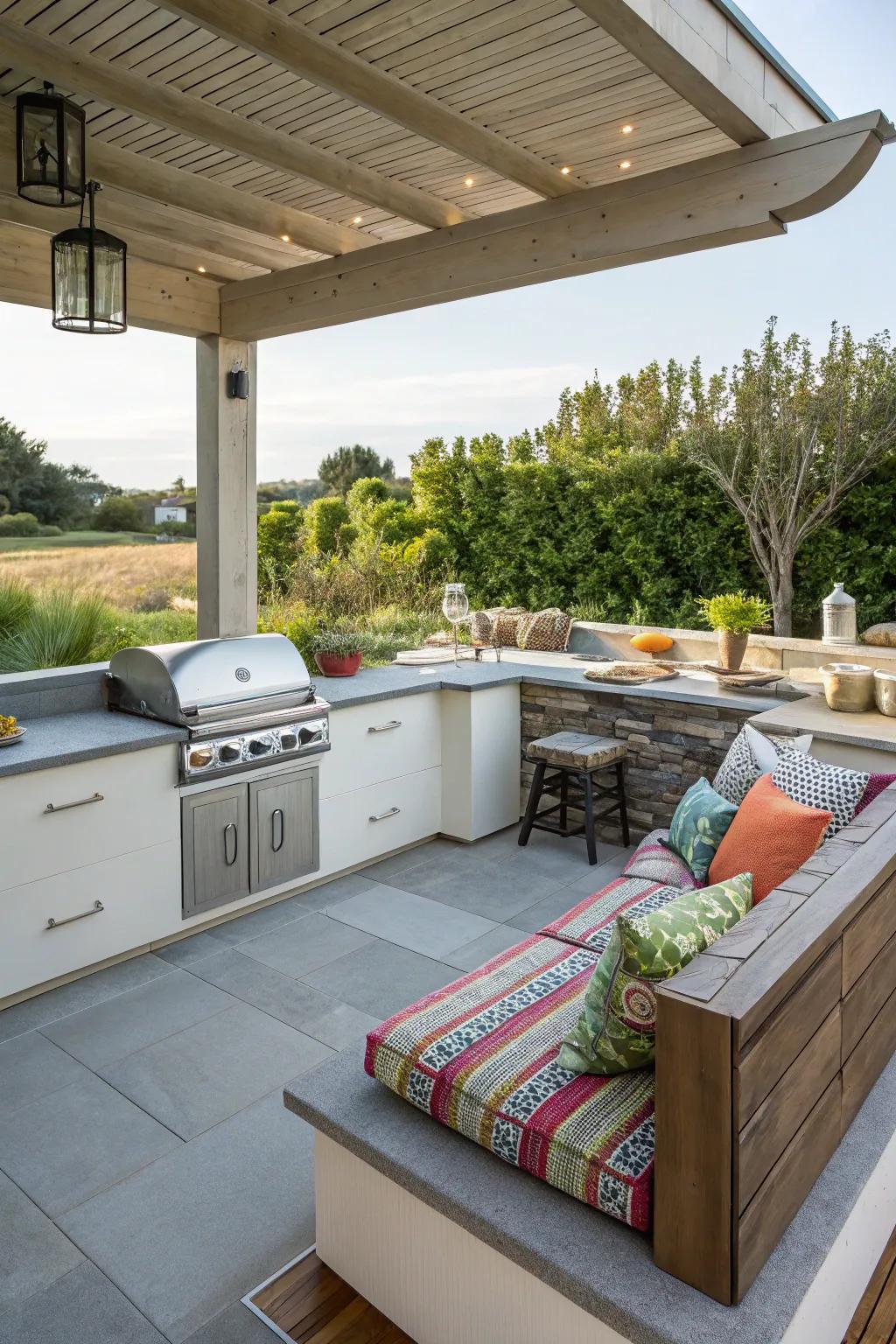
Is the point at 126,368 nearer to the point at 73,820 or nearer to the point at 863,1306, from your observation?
the point at 73,820

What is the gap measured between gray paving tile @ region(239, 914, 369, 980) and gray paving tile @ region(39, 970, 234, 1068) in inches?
10.8

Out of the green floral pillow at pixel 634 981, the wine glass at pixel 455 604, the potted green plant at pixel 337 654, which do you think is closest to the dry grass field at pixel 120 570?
the potted green plant at pixel 337 654

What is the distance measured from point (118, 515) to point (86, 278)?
5.37 meters

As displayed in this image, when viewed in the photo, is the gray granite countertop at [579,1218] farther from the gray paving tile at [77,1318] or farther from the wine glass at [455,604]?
the wine glass at [455,604]

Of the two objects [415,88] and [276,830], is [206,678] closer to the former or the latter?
[276,830]

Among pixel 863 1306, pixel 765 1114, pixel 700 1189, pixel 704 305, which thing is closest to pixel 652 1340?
pixel 700 1189

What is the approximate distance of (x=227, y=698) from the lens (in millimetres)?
3510

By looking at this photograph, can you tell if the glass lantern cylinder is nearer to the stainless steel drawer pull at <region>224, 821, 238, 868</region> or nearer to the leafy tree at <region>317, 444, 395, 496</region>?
the stainless steel drawer pull at <region>224, 821, 238, 868</region>

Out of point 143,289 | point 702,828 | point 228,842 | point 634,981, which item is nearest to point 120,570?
point 143,289

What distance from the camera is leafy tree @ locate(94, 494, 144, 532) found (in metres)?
7.76

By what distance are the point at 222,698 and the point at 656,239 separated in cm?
227

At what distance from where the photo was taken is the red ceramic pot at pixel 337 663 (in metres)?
4.48

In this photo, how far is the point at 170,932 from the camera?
3412mm

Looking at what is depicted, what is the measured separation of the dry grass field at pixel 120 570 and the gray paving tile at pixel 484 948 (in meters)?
4.53
